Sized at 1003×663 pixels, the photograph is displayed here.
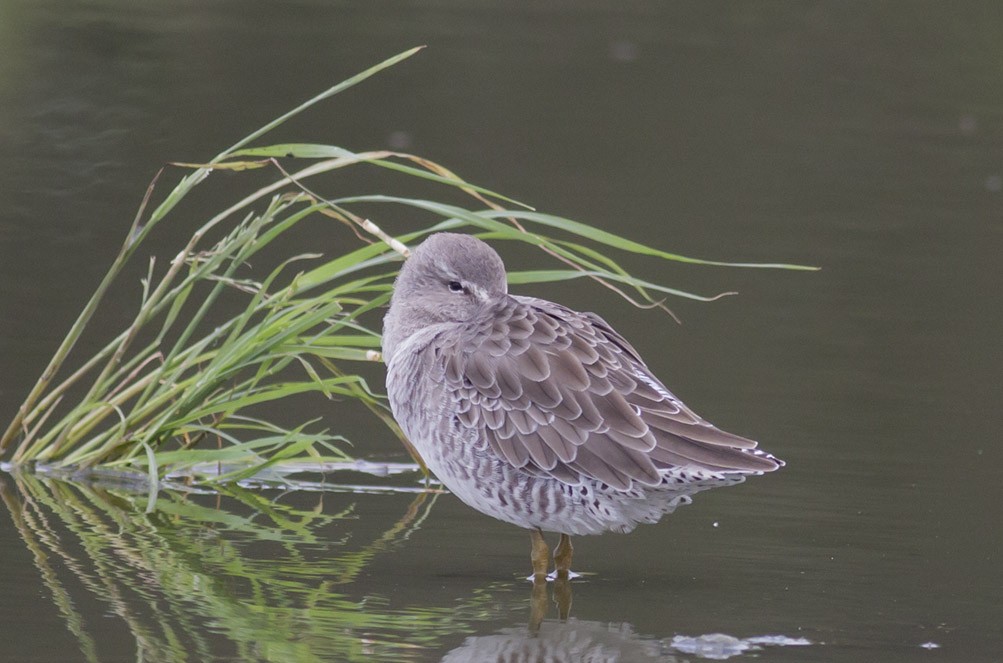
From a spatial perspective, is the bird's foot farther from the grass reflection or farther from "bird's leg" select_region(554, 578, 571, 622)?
the grass reflection

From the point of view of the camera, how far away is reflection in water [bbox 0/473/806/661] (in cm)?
451

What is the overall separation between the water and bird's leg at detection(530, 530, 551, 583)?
0.32ft

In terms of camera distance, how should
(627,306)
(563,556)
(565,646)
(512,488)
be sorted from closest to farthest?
(565,646)
(512,488)
(563,556)
(627,306)

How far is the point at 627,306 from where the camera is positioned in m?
8.54

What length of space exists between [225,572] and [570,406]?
1181 mm

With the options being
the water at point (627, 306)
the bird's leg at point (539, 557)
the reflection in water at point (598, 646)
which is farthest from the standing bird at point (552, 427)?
the reflection in water at point (598, 646)

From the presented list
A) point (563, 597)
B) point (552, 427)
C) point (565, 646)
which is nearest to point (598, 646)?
point (565, 646)

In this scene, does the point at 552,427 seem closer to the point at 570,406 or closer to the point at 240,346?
the point at 570,406

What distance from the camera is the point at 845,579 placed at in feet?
17.1

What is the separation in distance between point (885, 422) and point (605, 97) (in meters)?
6.74

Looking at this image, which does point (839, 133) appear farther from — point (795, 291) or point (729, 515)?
point (729, 515)

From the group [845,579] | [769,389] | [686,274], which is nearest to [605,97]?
[686,274]

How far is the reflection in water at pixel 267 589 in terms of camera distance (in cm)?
451

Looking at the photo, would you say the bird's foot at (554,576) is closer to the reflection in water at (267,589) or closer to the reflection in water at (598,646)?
the reflection in water at (267,589)
